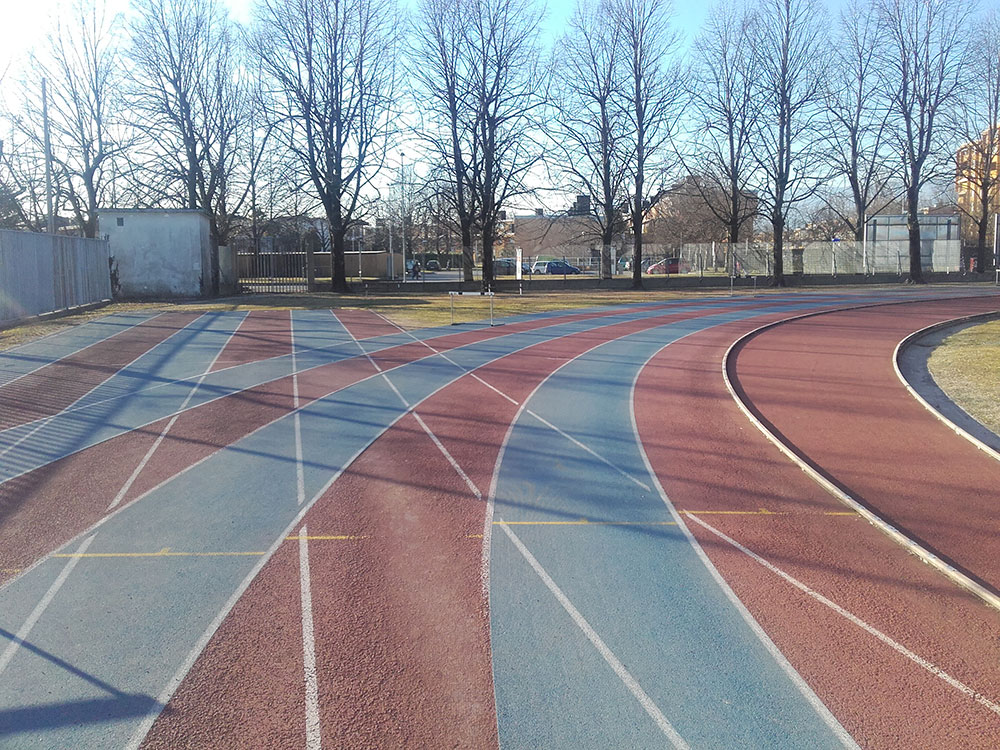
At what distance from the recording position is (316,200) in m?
43.5

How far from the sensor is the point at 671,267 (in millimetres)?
61281

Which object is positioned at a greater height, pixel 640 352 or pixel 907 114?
pixel 907 114

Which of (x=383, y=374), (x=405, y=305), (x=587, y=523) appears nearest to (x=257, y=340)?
(x=383, y=374)

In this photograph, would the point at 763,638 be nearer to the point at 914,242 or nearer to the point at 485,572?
the point at 485,572

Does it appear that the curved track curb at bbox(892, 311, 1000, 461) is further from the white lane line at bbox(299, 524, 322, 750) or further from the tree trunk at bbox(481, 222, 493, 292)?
the tree trunk at bbox(481, 222, 493, 292)

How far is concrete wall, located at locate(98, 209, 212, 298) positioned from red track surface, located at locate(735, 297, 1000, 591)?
24.5m

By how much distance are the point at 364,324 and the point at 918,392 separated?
16625 mm

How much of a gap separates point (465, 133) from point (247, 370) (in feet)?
112

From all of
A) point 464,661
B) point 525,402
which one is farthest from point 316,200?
point 464,661

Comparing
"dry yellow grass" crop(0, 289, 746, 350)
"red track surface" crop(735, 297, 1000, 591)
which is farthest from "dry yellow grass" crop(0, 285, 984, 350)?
"red track surface" crop(735, 297, 1000, 591)

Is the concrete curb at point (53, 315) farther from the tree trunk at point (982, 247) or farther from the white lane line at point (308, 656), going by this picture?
the tree trunk at point (982, 247)

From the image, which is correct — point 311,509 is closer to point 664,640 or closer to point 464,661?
point 464,661

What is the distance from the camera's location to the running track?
13.9ft

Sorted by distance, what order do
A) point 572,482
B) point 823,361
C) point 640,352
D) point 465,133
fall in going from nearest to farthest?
1. point 572,482
2. point 823,361
3. point 640,352
4. point 465,133
